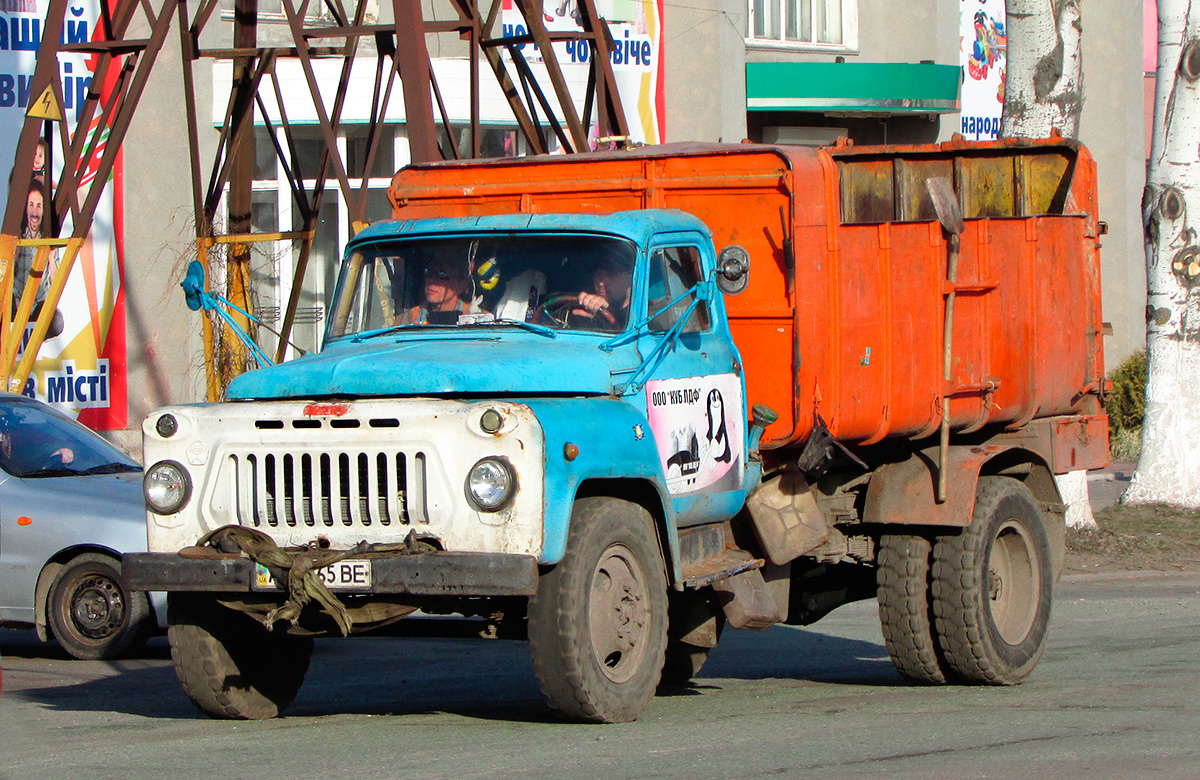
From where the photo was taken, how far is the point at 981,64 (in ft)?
90.1

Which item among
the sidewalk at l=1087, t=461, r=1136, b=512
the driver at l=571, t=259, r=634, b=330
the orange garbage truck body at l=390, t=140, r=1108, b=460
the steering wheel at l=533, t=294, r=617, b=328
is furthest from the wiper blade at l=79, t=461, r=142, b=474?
the sidewalk at l=1087, t=461, r=1136, b=512

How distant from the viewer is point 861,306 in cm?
849

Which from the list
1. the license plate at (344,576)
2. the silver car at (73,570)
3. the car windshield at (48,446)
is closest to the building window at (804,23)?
the car windshield at (48,446)

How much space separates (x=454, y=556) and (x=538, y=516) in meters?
0.37

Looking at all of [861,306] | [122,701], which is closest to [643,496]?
[861,306]

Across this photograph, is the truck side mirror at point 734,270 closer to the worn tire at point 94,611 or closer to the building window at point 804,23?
the worn tire at point 94,611

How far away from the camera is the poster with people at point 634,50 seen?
20406mm

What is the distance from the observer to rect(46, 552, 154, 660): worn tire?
10047mm

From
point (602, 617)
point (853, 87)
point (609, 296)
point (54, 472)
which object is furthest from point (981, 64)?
point (602, 617)

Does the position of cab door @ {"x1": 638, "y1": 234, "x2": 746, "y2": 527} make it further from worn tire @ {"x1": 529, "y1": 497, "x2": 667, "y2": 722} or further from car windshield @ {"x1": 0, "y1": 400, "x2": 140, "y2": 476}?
car windshield @ {"x1": 0, "y1": 400, "x2": 140, "y2": 476}

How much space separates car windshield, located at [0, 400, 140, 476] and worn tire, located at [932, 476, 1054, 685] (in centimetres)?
544

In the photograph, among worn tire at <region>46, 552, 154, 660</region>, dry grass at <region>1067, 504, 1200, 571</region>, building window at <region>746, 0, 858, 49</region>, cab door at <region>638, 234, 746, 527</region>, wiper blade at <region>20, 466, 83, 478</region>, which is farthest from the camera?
building window at <region>746, 0, 858, 49</region>

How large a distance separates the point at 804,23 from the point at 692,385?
18.5 meters

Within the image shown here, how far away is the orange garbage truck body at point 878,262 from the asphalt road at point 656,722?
1.40 metres
